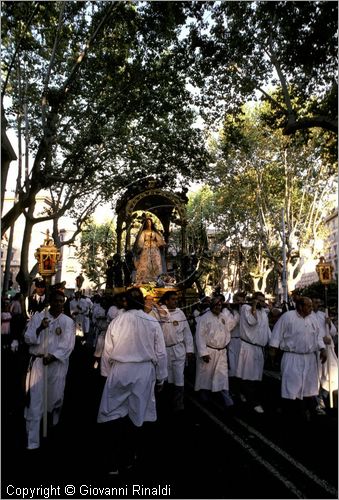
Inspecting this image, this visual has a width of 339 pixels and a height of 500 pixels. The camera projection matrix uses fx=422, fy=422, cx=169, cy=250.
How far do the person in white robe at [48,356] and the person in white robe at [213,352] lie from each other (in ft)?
8.30

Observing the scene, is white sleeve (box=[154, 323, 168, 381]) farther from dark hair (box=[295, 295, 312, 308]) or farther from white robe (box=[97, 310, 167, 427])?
dark hair (box=[295, 295, 312, 308])

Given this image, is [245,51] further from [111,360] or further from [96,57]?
[111,360]

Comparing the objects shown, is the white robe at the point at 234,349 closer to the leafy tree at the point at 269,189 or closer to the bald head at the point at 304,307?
the bald head at the point at 304,307

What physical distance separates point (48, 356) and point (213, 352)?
10.3ft

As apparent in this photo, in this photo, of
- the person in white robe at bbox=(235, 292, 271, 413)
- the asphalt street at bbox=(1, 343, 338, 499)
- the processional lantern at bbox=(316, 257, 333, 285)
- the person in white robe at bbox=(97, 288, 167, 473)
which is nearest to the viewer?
the asphalt street at bbox=(1, 343, 338, 499)

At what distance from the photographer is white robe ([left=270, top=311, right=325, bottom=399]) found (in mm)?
6887

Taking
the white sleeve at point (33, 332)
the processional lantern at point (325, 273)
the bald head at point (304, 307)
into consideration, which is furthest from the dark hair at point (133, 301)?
the processional lantern at point (325, 273)

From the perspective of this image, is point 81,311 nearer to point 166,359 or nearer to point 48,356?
point 48,356

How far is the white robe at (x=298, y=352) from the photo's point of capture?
6887mm

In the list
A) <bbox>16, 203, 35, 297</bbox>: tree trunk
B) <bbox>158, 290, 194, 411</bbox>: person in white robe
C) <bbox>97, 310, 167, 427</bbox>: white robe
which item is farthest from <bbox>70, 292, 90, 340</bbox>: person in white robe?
<bbox>97, 310, 167, 427</bbox>: white robe

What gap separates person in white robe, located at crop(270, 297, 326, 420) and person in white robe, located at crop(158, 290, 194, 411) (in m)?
1.65

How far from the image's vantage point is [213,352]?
7.74m

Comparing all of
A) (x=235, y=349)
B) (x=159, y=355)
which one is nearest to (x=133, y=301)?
(x=159, y=355)

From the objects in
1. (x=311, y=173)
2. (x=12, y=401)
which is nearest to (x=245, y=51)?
(x=12, y=401)
